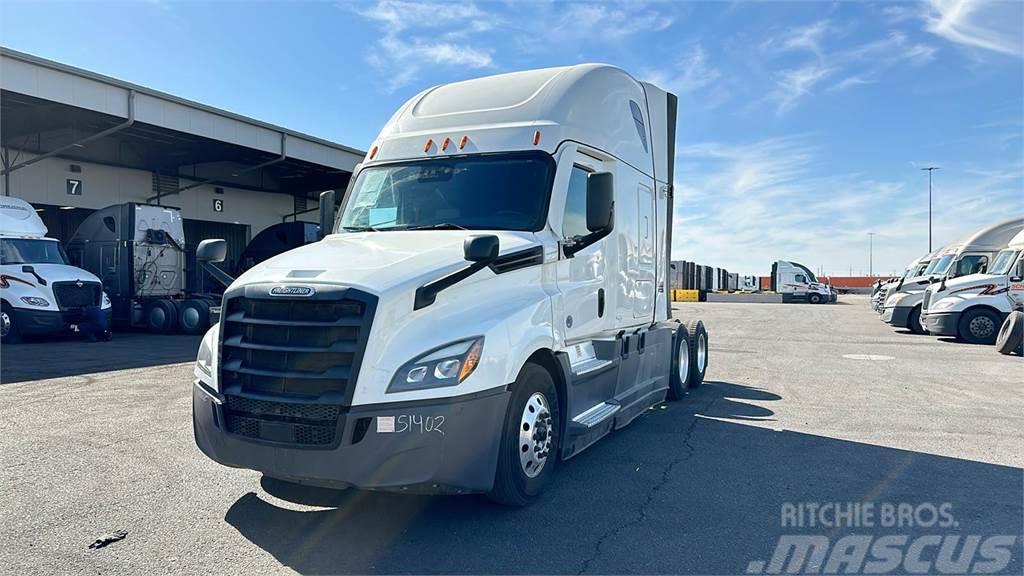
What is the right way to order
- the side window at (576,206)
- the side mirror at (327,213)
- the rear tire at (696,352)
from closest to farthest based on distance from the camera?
the side window at (576,206)
the side mirror at (327,213)
the rear tire at (696,352)

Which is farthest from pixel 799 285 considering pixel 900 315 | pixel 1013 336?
pixel 1013 336

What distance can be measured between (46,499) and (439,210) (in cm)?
363

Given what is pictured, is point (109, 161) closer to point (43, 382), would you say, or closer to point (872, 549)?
point (43, 382)

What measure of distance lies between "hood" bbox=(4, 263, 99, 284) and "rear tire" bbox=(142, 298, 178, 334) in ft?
6.65

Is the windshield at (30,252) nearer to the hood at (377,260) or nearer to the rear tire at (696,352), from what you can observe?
the hood at (377,260)

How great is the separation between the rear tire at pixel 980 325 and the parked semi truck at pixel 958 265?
93.9 inches

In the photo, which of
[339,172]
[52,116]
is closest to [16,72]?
[52,116]

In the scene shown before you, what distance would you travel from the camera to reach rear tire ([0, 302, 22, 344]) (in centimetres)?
1670

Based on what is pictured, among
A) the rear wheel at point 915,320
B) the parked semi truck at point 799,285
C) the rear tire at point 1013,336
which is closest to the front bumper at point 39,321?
the rear tire at point 1013,336

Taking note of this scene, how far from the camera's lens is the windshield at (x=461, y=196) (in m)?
5.54

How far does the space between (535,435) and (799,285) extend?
47476 mm

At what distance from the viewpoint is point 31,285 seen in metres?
16.8

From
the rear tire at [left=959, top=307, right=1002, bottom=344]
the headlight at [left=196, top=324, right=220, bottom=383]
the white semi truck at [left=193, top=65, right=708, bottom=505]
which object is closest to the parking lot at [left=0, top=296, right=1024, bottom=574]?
the white semi truck at [left=193, top=65, right=708, bottom=505]

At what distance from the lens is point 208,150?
24922mm
